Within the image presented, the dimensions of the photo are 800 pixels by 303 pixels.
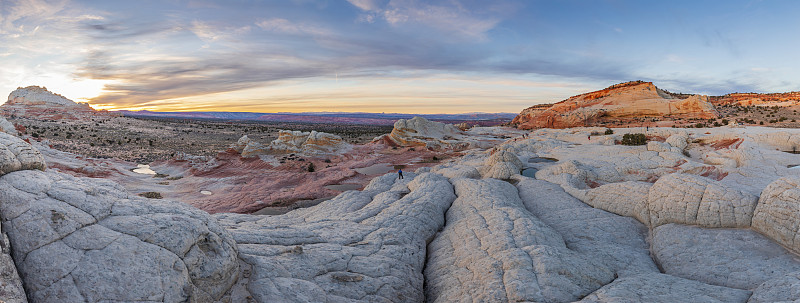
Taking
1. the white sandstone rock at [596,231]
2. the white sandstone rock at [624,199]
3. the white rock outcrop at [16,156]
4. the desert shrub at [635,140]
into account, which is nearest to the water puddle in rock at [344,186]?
the white sandstone rock at [596,231]

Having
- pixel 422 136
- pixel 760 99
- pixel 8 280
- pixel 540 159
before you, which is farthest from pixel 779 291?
pixel 760 99

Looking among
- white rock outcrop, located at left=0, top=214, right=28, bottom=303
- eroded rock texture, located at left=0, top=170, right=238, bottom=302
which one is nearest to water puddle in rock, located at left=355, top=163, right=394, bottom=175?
eroded rock texture, located at left=0, top=170, right=238, bottom=302

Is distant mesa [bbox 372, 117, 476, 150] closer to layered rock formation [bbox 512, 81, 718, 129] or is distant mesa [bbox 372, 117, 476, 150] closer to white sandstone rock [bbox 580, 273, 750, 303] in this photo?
layered rock formation [bbox 512, 81, 718, 129]

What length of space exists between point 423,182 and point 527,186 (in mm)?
5526

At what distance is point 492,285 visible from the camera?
24.3 ft

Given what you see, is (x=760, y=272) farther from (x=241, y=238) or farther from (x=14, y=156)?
(x=14, y=156)

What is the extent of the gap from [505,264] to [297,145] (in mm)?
38600

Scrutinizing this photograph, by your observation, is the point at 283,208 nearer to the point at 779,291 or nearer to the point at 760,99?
the point at 779,291

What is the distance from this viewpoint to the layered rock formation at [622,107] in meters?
64.5

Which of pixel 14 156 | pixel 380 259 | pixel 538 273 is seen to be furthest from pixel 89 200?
pixel 538 273

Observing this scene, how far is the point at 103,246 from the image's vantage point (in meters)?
5.38

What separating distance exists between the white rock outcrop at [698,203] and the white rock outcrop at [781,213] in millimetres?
387

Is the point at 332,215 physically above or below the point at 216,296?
below

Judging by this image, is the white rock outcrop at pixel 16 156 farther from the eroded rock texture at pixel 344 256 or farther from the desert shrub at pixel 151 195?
the desert shrub at pixel 151 195
